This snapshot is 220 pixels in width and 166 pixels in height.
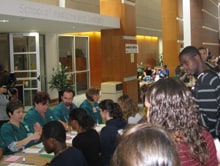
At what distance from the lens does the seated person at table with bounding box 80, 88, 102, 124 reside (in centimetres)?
555

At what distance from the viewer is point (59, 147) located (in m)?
2.72

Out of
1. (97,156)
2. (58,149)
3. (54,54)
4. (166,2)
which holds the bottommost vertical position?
(97,156)

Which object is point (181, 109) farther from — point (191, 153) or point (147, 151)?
point (147, 151)

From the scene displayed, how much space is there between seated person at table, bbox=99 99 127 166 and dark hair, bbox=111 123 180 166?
251cm

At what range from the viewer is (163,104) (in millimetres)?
A: 1531

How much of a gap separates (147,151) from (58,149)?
1.93 m

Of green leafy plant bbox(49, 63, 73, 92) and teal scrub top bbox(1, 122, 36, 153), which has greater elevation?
green leafy plant bbox(49, 63, 73, 92)

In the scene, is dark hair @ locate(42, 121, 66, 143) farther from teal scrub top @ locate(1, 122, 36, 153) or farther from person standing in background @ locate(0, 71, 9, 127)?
person standing in background @ locate(0, 71, 9, 127)

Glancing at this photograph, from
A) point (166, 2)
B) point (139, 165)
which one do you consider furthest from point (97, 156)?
point (166, 2)

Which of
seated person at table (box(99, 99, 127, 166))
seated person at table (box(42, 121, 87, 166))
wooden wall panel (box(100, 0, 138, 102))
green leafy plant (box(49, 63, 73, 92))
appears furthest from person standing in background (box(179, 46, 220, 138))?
green leafy plant (box(49, 63, 73, 92))

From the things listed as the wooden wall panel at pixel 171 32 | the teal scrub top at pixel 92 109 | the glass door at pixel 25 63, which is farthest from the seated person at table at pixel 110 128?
the wooden wall panel at pixel 171 32

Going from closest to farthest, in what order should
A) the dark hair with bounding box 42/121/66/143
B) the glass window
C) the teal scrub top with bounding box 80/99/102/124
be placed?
the dark hair with bounding box 42/121/66/143 < the teal scrub top with bounding box 80/99/102/124 < the glass window

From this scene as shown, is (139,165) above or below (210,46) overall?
below

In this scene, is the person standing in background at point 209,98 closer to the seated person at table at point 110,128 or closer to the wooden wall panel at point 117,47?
the seated person at table at point 110,128
